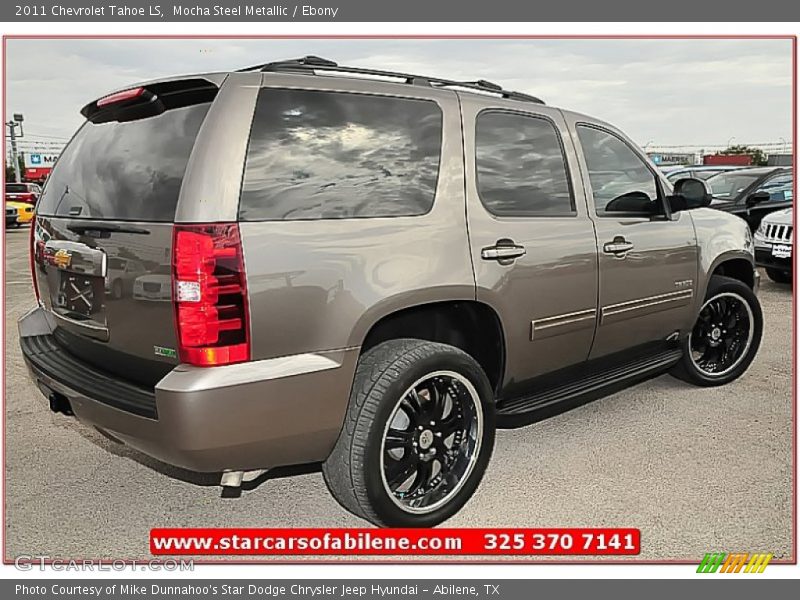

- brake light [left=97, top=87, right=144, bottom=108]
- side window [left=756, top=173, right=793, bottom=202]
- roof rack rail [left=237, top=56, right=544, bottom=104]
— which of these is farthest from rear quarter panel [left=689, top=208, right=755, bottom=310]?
side window [left=756, top=173, right=793, bottom=202]

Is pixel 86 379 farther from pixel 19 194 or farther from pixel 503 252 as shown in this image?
pixel 19 194

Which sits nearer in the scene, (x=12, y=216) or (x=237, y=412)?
(x=237, y=412)

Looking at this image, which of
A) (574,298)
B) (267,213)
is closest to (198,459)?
(267,213)

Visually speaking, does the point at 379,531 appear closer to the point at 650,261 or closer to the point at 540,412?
the point at 540,412

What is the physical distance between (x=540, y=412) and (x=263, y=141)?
2.03 m

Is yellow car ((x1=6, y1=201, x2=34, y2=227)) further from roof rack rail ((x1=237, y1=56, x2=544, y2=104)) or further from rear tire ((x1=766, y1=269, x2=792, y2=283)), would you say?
roof rack rail ((x1=237, y1=56, x2=544, y2=104))

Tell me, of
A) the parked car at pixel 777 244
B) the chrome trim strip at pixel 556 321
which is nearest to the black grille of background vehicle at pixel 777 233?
the parked car at pixel 777 244

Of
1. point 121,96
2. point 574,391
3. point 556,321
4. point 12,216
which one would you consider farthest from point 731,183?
point 12,216

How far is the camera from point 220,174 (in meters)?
2.88

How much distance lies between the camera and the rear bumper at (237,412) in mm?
2822

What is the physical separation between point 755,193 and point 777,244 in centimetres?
172

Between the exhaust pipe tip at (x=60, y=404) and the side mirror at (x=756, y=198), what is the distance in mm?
10252

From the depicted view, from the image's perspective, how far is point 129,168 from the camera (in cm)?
319

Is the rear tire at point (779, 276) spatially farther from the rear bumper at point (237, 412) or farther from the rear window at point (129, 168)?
the rear window at point (129, 168)
